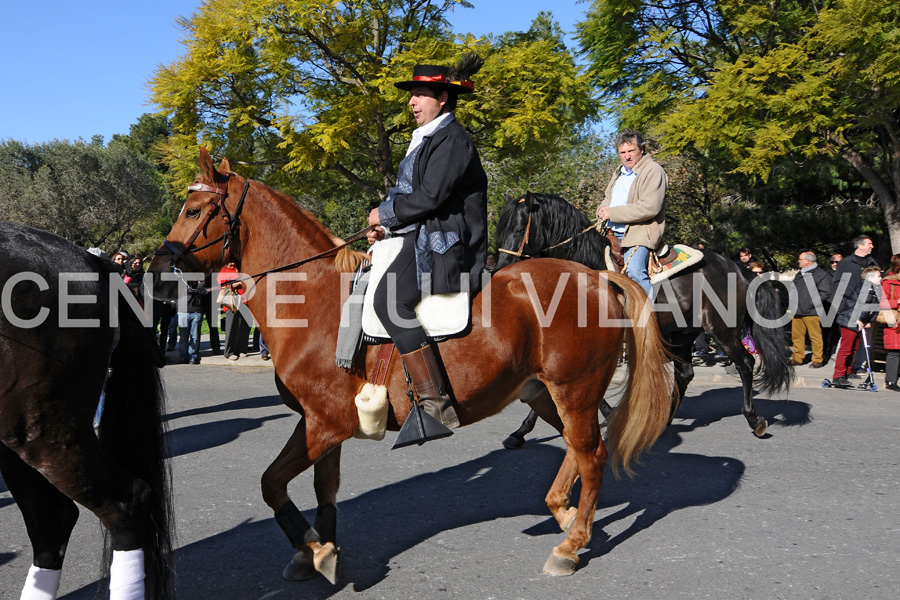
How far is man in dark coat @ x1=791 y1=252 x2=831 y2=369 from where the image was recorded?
1202 cm

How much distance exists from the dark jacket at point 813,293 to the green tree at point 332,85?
5241 mm

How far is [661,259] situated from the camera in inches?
268

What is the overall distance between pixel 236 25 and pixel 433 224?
1154 centimetres

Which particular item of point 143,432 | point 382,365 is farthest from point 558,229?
point 143,432

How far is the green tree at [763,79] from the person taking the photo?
35.7ft

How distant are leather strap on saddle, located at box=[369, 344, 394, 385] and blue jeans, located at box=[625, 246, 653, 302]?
331 cm

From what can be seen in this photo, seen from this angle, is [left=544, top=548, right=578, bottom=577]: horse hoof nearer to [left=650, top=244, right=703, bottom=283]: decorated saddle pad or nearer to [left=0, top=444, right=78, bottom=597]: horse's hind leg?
[left=0, top=444, right=78, bottom=597]: horse's hind leg

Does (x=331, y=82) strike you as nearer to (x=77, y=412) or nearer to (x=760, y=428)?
(x=760, y=428)

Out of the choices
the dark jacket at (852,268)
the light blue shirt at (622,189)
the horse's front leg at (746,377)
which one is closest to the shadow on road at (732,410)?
the horse's front leg at (746,377)

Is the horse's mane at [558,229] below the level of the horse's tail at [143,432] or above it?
above

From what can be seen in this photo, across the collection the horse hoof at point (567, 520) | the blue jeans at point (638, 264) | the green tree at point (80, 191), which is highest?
the green tree at point (80, 191)

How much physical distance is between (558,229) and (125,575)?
4.26m

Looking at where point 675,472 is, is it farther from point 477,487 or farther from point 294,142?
point 294,142

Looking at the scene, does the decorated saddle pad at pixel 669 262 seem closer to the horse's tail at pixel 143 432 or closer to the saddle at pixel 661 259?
the saddle at pixel 661 259
